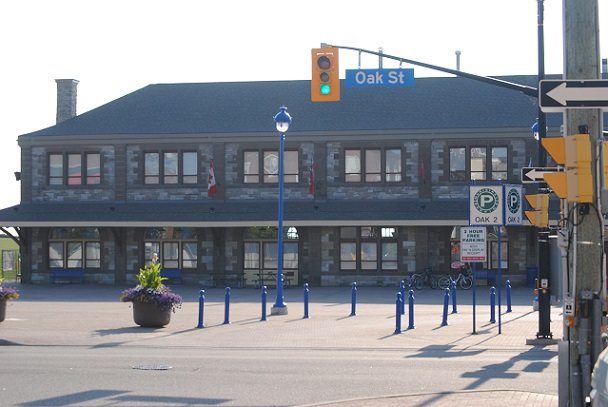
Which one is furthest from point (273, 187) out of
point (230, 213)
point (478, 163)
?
point (478, 163)

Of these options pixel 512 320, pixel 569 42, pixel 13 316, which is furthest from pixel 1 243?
pixel 569 42

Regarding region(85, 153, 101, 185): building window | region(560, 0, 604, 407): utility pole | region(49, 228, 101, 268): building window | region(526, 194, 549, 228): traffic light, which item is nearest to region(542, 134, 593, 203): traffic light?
region(560, 0, 604, 407): utility pole

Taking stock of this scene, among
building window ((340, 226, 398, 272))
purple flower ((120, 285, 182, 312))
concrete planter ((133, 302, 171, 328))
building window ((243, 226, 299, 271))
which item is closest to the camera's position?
purple flower ((120, 285, 182, 312))

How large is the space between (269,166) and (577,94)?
114 ft

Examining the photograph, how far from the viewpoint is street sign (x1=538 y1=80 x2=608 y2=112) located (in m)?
9.31

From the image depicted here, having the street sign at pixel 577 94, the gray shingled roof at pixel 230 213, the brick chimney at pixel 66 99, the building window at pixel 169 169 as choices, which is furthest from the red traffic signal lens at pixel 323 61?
the brick chimney at pixel 66 99

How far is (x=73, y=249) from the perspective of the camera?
1772 inches

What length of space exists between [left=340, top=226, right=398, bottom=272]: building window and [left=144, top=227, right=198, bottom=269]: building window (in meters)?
6.85

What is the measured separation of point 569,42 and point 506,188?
1144 cm

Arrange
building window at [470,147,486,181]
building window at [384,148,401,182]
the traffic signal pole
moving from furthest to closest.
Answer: building window at [384,148,401,182] < building window at [470,147,486,181] < the traffic signal pole

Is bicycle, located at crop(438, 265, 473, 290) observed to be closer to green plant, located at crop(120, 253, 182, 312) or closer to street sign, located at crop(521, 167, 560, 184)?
green plant, located at crop(120, 253, 182, 312)

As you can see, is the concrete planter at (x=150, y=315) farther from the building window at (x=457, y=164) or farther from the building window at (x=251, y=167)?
the building window at (x=457, y=164)

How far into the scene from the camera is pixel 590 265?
30.8 feet

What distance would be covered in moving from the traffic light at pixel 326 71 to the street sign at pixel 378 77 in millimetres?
771
